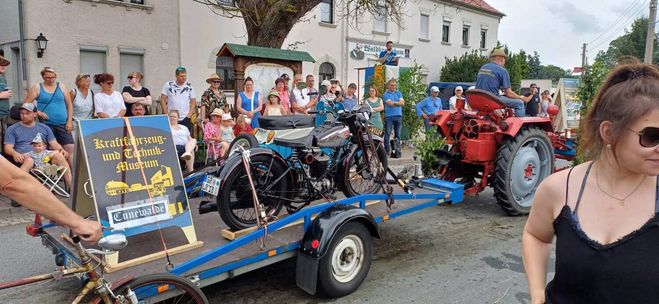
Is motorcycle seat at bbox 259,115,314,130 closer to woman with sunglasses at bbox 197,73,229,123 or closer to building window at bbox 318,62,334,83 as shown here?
woman with sunglasses at bbox 197,73,229,123

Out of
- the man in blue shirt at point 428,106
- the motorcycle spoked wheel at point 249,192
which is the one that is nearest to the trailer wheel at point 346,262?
the motorcycle spoked wheel at point 249,192

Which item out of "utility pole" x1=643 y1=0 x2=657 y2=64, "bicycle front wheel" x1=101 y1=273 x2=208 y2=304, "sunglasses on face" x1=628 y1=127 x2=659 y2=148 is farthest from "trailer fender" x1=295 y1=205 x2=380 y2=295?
"utility pole" x1=643 y1=0 x2=657 y2=64

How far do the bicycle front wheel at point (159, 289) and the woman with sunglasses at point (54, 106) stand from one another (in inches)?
213

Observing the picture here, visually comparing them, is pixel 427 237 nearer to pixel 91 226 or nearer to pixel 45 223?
pixel 45 223

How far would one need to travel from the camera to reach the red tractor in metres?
6.20

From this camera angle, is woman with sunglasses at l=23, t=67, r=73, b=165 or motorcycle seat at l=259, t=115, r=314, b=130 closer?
motorcycle seat at l=259, t=115, r=314, b=130

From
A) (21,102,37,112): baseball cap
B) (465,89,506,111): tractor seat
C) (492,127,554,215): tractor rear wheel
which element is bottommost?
(492,127,554,215): tractor rear wheel

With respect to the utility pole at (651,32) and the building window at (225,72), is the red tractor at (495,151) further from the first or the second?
the utility pole at (651,32)

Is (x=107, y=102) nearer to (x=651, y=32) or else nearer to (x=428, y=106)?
(x=428, y=106)

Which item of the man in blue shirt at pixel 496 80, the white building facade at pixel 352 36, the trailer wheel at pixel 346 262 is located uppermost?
the white building facade at pixel 352 36

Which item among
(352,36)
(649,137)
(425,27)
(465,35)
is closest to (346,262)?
(649,137)

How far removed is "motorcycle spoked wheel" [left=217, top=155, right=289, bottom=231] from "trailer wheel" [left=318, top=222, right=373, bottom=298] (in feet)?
2.57

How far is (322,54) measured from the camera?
74.6 ft

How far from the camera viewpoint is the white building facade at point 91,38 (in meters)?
15.1
